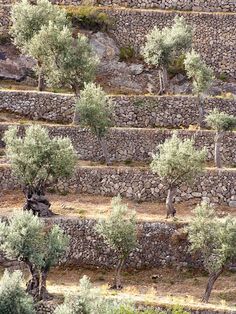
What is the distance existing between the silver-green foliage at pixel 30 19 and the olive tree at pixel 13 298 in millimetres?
30745

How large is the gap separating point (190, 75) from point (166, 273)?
20959mm

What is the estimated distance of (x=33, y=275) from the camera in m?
36.8

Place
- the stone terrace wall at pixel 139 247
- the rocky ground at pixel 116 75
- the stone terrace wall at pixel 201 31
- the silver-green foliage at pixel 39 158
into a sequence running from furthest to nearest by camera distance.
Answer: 1. the stone terrace wall at pixel 201 31
2. the rocky ground at pixel 116 75
3. the stone terrace wall at pixel 139 247
4. the silver-green foliage at pixel 39 158

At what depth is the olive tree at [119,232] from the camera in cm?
3938

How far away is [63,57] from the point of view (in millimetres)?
55969

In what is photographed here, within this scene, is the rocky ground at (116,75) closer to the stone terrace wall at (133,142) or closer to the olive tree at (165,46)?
the olive tree at (165,46)

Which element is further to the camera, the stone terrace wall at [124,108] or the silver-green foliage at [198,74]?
the stone terrace wall at [124,108]

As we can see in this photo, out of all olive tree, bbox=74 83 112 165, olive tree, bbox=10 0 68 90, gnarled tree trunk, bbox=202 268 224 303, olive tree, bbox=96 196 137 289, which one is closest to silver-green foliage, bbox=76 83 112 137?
olive tree, bbox=74 83 112 165

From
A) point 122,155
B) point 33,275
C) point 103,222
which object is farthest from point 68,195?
point 33,275

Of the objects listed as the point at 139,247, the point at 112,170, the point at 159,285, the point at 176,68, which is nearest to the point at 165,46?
the point at 176,68

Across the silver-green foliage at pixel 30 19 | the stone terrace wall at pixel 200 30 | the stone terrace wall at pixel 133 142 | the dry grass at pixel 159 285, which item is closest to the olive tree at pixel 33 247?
the dry grass at pixel 159 285

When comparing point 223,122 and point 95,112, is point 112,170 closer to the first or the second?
point 95,112

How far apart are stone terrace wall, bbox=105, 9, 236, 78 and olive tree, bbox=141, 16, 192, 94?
4819 mm

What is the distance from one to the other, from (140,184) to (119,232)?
33.6 ft
